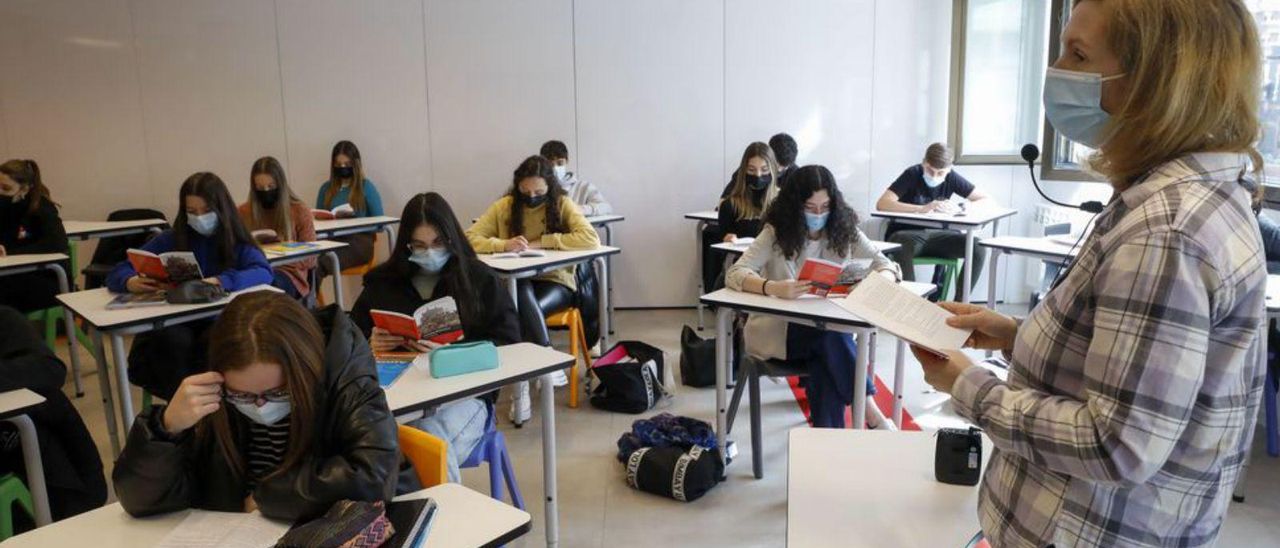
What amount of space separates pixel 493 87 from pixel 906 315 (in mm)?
5244

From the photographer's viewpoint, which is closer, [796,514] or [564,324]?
[796,514]

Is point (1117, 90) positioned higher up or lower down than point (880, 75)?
lower down

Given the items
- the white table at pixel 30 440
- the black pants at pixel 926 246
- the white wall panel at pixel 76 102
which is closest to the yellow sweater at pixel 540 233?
the black pants at pixel 926 246

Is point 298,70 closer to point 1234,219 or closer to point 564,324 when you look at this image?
point 564,324

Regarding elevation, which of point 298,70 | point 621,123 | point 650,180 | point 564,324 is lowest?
point 564,324

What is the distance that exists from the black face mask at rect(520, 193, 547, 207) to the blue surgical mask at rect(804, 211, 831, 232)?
1.77 m

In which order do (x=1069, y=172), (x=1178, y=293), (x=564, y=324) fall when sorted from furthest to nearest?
(x=1069, y=172)
(x=564, y=324)
(x=1178, y=293)

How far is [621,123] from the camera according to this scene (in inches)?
242

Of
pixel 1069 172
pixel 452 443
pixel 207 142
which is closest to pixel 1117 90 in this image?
pixel 452 443

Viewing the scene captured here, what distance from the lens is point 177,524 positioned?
5.17 feet

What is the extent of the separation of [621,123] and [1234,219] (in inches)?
214

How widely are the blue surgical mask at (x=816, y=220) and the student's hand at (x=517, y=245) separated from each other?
1638mm

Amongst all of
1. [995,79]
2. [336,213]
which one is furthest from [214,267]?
[995,79]

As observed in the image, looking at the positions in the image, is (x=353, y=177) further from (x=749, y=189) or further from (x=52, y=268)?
(x=749, y=189)
